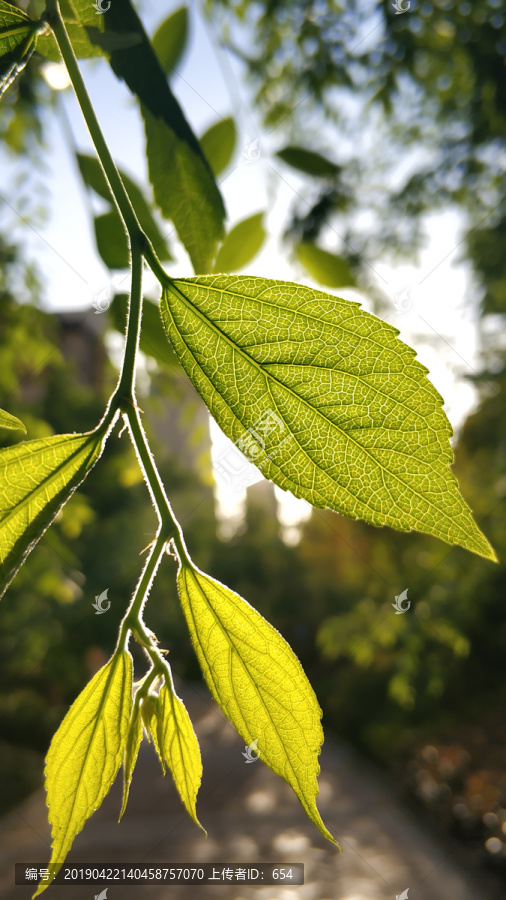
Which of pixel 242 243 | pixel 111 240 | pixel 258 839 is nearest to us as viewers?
pixel 111 240

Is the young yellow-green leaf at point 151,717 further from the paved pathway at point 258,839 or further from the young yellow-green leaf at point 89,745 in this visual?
the paved pathway at point 258,839

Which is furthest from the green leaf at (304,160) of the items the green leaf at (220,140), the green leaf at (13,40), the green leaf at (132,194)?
the green leaf at (13,40)

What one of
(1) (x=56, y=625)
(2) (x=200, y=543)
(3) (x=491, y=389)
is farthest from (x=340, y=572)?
(3) (x=491, y=389)

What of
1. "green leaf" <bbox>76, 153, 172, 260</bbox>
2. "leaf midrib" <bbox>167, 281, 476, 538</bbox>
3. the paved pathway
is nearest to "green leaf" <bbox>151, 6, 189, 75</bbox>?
"green leaf" <bbox>76, 153, 172, 260</bbox>

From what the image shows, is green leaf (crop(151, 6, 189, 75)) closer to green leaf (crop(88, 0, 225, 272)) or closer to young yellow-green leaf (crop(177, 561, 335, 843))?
green leaf (crop(88, 0, 225, 272))

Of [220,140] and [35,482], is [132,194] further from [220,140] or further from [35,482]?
[35,482]

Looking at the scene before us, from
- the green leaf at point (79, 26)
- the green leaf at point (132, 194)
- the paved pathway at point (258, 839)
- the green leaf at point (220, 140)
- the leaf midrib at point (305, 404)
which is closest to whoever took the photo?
the leaf midrib at point (305, 404)

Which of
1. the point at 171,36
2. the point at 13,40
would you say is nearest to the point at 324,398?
the point at 13,40
